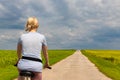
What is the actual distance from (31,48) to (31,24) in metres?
0.46

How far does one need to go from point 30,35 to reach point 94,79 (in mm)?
13042

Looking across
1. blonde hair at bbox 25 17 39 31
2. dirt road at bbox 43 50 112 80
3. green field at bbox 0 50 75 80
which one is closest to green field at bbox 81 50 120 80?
dirt road at bbox 43 50 112 80

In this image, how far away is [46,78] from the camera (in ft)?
62.8

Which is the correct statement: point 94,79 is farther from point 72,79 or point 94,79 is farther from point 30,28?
point 30,28

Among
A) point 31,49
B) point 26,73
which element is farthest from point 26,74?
point 31,49

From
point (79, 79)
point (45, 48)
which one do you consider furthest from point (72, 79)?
point (45, 48)

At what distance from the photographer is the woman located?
673 centimetres

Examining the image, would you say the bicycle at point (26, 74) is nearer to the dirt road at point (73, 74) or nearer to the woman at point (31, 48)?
the woman at point (31, 48)

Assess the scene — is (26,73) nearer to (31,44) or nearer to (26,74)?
(26,74)

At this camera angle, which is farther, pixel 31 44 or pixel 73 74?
pixel 73 74

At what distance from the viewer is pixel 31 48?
680cm

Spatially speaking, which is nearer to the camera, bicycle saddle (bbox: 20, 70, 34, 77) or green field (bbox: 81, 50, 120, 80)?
bicycle saddle (bbox: 20, 70, 34, 77)

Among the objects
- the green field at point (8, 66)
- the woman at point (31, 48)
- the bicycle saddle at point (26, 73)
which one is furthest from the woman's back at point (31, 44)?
the green field at point (8, 66)

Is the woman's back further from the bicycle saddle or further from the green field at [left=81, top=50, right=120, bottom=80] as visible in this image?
→ the green field at [left=81, top=50, right=120, bottom=80]
